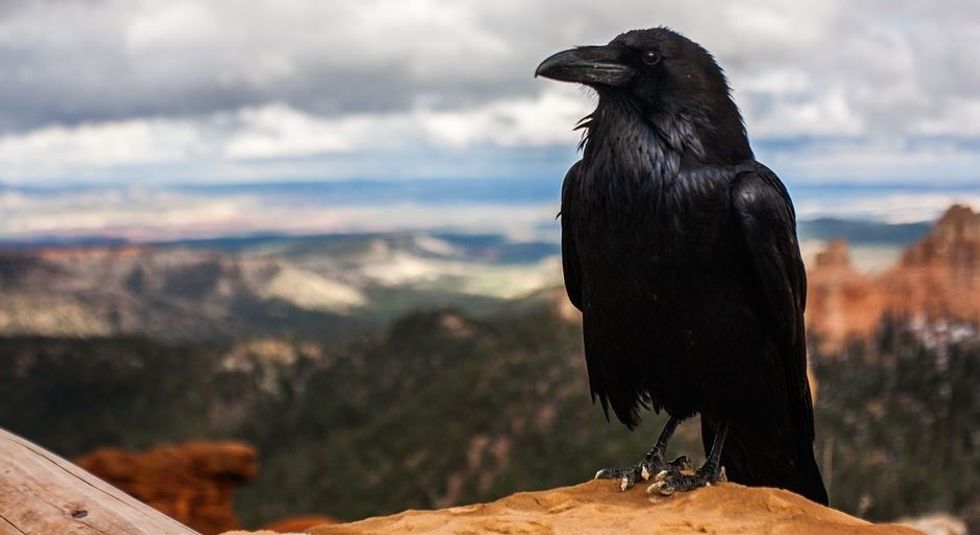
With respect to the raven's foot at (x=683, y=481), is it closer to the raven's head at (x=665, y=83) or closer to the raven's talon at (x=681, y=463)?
the raven's talon at (x=681, y=463)

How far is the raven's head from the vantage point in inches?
258

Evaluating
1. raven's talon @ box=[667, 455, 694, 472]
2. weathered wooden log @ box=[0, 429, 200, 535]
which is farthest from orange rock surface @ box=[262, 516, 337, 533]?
raven's talon @ box=[667, 455, 694, 472]

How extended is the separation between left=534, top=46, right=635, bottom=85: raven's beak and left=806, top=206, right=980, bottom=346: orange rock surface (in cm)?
5309

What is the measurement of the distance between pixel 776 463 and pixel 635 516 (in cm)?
149

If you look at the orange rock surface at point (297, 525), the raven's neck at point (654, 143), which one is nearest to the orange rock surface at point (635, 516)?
the orange rock surface at point (297, 525)

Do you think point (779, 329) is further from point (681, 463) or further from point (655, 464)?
point (655, 464)

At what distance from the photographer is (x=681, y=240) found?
6.44 meters

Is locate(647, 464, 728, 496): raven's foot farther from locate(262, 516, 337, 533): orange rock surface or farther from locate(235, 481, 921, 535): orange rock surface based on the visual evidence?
locate(262, 516, 337, 533): orange rock surface

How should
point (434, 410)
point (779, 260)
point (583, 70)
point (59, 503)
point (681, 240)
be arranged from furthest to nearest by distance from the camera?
point (434, 410), point (779, 260), point (583, 70), point (681, 240), point (59, 503)

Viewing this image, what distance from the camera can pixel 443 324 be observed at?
3004 inches

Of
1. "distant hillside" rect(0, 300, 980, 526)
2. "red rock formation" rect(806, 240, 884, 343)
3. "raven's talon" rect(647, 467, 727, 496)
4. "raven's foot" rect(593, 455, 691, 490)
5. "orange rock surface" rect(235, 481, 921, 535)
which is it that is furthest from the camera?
"red rock formation" rect(806, 240, 884, 343)

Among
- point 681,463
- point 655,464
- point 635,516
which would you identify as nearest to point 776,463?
point 681,463

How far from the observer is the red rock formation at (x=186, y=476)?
105ft

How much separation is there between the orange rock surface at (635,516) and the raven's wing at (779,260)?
0.81 meters
